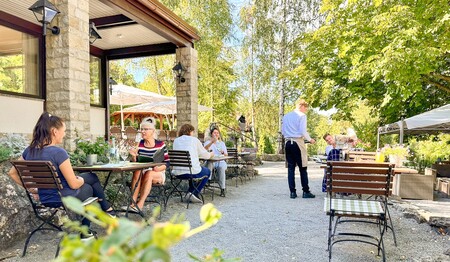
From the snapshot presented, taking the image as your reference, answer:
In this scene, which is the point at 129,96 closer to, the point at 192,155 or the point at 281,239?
the point at 192,155

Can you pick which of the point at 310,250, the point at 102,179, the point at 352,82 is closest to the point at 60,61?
the point at 102,179

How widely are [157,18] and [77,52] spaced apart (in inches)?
91.7

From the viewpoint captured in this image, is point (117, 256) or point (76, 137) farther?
point (76, 137)

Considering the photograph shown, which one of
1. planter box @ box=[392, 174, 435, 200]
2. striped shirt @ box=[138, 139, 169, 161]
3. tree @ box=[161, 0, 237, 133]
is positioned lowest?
planter box @ box=[392, 174, 435, 200]

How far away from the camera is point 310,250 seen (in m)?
3.25

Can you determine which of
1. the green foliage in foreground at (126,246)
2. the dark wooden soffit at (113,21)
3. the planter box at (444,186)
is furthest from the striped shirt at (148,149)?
the planter box at (444,186)

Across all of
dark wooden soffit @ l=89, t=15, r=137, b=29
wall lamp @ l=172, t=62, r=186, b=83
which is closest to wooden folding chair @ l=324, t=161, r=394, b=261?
dark wooden soffit @ l=89, t=15, r=137, b=29

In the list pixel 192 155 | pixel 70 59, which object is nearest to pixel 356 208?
pixel 192 155

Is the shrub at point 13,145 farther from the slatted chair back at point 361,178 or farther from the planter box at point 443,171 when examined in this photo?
the planter box at point 443,171

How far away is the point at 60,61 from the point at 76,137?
3.67 feet

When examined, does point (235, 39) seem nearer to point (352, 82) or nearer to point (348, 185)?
point (352, 82)

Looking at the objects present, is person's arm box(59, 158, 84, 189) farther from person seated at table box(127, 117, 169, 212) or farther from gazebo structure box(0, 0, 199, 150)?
gazebo structure box(0, 0, 199, 150)

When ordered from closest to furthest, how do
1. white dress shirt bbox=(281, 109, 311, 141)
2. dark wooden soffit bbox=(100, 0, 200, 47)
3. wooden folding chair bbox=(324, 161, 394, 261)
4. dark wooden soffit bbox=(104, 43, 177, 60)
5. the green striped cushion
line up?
the green striped cushion < wooden folding chair bbox=(324, 161, 394, 261) < white dress shirt bbox=(281, 109, 311, 141) < dark wooden soffit bbox=(100, 0, 200, 47) < dark wooden soffit bbox=(104, 43, 177, 60)

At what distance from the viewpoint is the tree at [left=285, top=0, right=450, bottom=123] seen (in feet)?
22.0
